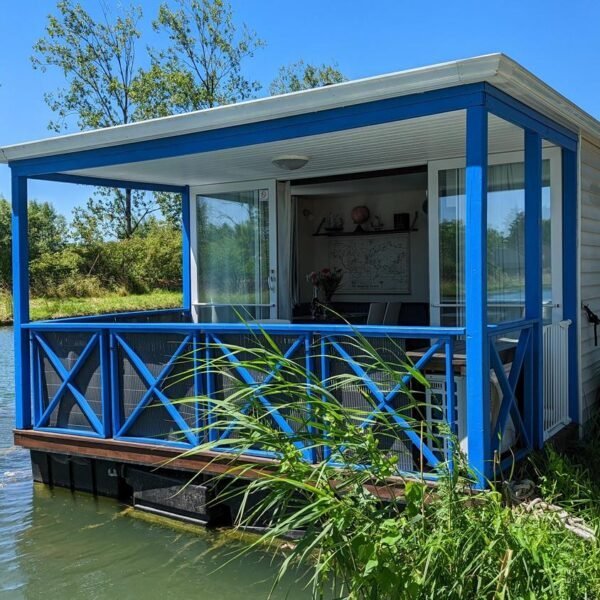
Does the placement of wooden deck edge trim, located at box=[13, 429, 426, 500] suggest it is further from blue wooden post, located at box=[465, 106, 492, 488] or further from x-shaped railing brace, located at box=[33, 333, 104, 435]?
blue wooden post, located at box=[465, 106, 492, 488]

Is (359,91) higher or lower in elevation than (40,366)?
higher

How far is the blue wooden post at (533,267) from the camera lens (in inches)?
163

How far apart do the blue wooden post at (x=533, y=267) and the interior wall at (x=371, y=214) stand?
9.02ft

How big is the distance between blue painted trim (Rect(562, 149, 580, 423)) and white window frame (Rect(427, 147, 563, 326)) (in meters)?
0.03

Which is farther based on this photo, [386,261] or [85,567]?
[386,261]

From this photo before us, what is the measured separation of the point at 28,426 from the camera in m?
5.36

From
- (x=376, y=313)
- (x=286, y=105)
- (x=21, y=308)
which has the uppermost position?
(x=286, y=105)

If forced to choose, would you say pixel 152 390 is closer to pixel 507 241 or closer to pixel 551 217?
pixel 507 241

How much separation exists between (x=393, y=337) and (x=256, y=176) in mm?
3184

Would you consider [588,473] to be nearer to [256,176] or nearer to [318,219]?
[256,176]

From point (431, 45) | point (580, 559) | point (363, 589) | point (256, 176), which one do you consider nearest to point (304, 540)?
point (363, 589)

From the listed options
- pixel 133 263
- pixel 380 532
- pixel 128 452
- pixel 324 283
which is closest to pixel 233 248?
pixel 324 283

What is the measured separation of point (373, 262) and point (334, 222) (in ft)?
2.11

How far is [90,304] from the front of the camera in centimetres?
1888
